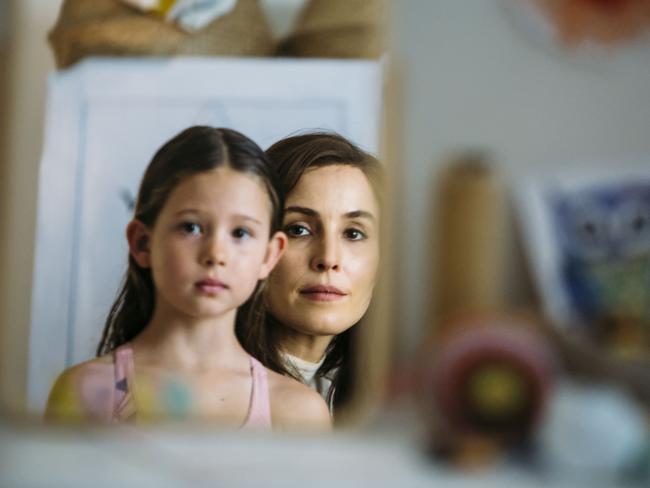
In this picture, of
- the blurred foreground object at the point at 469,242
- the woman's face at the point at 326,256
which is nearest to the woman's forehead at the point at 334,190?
the woman's face at the point at 326,256

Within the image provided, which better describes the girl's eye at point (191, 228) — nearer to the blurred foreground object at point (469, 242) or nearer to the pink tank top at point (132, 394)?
the pink tank top at point (132, 394)

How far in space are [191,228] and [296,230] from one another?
12 cm

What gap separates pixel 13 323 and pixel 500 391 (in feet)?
1.98

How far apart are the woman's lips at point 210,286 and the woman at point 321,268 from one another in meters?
0.05

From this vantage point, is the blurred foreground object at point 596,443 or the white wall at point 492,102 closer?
the blurred foreground object at point 596,443

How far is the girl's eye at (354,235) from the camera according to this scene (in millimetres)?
709

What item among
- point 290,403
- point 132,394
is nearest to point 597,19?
point 290,403

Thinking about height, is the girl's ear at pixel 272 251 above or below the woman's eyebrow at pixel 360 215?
below

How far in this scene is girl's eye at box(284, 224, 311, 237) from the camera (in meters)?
0.70

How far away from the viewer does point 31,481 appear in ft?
2.21

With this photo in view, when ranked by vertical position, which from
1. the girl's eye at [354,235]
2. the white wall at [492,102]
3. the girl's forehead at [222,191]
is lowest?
the girl's eye at [354,235]

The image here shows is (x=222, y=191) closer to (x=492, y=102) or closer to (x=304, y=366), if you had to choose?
(x=304, y=366)

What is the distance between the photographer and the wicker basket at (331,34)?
727 mm

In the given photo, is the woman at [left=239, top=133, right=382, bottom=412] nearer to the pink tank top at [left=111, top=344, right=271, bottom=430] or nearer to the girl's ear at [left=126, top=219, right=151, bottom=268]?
the pink tank top at [left=111, top=344, right=271, bottom=430]
